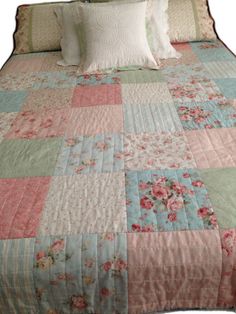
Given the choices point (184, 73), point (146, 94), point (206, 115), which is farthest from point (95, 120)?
point (184, 73)

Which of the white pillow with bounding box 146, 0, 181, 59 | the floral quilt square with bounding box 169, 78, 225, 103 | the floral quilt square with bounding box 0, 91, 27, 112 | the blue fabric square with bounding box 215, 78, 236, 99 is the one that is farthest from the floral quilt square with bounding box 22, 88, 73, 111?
the blue fabric square with bounding box 215, 78, 236, 99

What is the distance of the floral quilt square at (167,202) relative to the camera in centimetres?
103

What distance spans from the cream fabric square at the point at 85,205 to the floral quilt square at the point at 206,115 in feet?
1.65

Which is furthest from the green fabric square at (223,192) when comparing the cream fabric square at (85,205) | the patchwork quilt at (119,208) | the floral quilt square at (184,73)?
the floral quilt square at (184,73)

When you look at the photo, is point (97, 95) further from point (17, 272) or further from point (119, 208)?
point (17, 272)

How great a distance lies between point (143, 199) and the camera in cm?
111

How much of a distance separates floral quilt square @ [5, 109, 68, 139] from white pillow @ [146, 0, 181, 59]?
36.1 inches

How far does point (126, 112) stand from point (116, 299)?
912 millimetres

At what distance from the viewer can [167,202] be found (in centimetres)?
110

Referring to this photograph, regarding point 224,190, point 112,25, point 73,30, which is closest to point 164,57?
point 112,25

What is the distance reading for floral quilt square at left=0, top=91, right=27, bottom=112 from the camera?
1.78 meters

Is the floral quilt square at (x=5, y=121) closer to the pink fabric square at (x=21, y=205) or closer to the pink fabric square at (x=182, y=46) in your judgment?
the pink fabric square at (x=21, y=205)

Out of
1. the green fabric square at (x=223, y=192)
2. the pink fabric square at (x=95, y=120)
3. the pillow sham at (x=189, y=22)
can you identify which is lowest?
the green fabric square at (x=223, y=192)

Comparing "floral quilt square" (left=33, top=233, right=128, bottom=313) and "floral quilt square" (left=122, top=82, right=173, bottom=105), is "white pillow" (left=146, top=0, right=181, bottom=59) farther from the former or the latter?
"floral quilt square" (left=33, top=233, right=128, bottom=313)
